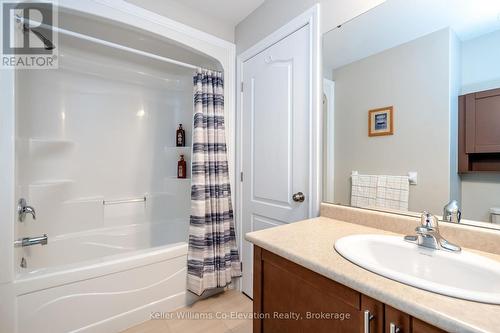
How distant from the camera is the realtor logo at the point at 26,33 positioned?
1.20 m

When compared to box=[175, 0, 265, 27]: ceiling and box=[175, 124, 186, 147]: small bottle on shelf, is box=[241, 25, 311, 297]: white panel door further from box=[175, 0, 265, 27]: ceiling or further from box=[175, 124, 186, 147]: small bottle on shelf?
box=[175, 124, 186, 147]: small bottle on shelf

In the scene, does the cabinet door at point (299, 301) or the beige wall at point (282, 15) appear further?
the beige wall at point (282, 15)

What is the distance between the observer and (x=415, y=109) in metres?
1.05

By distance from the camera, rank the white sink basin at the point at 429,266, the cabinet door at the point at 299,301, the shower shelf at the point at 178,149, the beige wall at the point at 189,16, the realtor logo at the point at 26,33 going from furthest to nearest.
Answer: the shower shelf at the point at 178,149, the beige wall at the point at 189,16, the realtor logo at the point at 26,33, the cabinet door at the point at 299,301, the white sink basin at the point at 429,266

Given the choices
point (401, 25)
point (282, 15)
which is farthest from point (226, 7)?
point (401, 25)

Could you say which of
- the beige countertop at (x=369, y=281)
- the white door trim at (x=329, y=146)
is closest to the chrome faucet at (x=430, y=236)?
the beige countertop at (x=369, y=281)

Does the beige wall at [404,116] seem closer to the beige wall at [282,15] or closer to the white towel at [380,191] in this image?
the white towel at [380,191]

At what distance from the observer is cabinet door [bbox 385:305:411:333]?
55 cm

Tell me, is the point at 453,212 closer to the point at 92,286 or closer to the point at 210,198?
the point at 210,198

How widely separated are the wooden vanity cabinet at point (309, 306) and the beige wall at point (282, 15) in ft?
4.45

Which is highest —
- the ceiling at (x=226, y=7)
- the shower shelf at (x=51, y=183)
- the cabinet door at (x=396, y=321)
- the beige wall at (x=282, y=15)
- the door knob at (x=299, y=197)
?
the ceiling at (x=226, y=7)

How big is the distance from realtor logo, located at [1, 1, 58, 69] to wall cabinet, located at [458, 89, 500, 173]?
2.20m

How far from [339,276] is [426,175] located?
0.71 meters

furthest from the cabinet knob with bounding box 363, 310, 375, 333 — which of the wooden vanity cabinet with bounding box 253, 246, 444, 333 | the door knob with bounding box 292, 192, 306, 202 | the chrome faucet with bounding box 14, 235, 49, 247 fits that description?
the chrome faucet with bounding box 14, 235, 49, 247
